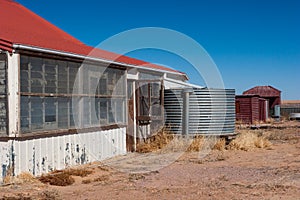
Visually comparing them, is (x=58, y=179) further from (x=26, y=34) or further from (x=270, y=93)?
(x=270, y=93)

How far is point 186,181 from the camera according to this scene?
9852 mm

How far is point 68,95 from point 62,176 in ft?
7.80

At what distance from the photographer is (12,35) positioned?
10203 mm

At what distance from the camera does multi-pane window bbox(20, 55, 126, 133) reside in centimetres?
992

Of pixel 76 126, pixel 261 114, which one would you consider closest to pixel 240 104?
pixel 261 114

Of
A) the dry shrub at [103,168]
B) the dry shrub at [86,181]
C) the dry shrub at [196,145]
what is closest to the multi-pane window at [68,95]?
the dry shrub at [103,168]

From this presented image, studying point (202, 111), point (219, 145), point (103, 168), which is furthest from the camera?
point (202, 111)

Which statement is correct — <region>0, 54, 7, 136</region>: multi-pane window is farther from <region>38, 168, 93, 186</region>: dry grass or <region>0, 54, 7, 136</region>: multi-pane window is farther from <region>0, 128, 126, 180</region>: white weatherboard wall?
<region>38, 168, 93, 186</region>: dry grass

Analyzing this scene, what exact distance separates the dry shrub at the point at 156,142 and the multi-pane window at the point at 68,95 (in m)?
1.38

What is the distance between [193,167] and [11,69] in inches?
220

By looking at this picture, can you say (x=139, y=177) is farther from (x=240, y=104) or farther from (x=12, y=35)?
(x=240, y=104)

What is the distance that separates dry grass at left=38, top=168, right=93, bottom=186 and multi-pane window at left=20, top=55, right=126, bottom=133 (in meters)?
1.12

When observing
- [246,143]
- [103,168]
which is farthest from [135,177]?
[246,143]

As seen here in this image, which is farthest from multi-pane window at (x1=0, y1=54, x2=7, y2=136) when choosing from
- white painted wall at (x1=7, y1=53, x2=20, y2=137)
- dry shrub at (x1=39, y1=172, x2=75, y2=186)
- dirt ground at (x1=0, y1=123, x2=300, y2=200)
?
dry shrub at (x1=39, y1=172, x2=75, y2=186)
